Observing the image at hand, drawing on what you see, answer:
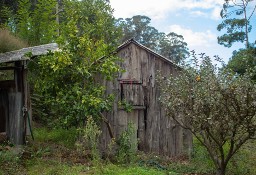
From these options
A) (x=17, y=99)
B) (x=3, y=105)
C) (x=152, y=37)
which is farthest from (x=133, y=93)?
(x=152, y=37)

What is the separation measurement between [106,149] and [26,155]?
266 cm

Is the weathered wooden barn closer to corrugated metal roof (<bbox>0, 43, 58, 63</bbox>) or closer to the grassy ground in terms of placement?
corrugated metal roof (<bbox>0, 43, 58, 63</bbox>)

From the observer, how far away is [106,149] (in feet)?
32.7

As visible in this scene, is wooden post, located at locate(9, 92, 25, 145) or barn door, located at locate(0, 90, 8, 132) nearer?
wooden post, located at locate(9, 92, 25, 145)

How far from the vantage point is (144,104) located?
1066 cm

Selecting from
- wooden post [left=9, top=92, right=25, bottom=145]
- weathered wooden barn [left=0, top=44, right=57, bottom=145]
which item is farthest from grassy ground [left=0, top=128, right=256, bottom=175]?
weathered wooden barn [left=0, top=44, right=57, bottom=145]

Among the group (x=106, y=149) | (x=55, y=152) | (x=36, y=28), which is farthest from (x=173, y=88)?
(x=36, y=28)

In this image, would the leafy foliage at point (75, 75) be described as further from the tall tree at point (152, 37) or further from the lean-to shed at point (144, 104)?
the tall tree at point (152, 37)

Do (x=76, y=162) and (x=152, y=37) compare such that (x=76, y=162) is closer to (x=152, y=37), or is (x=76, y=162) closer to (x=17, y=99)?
(x=17, y=99)

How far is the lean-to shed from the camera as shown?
10.3m

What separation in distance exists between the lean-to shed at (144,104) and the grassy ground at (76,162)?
0.69 m

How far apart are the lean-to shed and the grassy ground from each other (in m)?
0.69

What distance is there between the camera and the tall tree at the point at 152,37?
118 ft

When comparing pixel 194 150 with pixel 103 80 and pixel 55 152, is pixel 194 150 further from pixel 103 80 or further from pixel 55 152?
pixel 55 152
